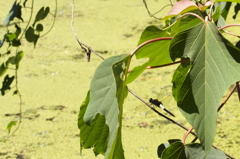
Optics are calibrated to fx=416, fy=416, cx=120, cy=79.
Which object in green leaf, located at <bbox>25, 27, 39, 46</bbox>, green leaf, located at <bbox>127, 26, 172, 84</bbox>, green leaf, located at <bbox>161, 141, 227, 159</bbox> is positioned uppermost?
green leaf, located at <bbox>127, 26, 172, 84</bbox>

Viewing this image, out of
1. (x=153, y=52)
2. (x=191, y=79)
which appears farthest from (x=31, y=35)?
(x=191, y=79)

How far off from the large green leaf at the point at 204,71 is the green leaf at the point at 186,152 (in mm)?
108

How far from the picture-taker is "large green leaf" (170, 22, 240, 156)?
43 cm

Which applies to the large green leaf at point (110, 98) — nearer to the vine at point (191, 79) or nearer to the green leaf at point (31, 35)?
the vine at point (191, 79)

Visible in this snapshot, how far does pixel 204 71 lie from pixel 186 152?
0.14 m

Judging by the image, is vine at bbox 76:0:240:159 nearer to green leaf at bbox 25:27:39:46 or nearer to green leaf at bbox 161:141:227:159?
green leaf at bbox 161:141:227:159

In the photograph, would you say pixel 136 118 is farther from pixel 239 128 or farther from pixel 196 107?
pixel 196 107

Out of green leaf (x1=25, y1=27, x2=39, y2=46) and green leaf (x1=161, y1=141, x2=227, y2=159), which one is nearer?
green leaf (x1=161, y1=141, x2=227, y2=159)

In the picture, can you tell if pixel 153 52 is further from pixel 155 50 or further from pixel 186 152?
pixel 186 152

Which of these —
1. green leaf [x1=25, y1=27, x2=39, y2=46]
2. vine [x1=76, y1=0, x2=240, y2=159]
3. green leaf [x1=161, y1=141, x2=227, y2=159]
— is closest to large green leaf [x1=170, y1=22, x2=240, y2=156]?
vine [x1=76, y1=0, x2=240, y2=159]

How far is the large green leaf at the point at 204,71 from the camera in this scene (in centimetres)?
43

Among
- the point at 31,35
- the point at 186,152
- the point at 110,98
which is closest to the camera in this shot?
the point at 110,98

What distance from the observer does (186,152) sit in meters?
0.54

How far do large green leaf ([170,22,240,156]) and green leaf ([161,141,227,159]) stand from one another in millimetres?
108
